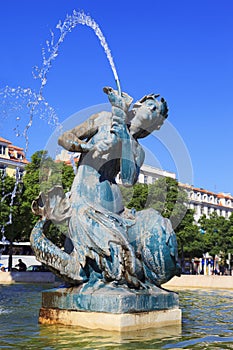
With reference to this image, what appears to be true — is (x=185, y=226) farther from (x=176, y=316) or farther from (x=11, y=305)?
(x=176, y=316)

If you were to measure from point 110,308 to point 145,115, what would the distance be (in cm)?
337

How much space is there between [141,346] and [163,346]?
26 centimetres

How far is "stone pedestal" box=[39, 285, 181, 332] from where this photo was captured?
7.35 metres

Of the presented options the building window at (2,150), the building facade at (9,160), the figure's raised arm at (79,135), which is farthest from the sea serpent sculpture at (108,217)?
the building window at (2,150)

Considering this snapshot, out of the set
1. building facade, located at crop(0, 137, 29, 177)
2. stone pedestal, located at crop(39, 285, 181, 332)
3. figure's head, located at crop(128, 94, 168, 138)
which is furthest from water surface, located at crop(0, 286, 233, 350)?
building facade, located at crop(0, 137, 29, 177)

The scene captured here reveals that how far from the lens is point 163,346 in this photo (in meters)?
6.31

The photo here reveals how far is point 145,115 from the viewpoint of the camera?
900cm

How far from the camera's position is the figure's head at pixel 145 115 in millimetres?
8953

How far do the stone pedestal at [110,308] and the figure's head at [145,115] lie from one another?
268 centimetres

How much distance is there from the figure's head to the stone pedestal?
2.68 meters

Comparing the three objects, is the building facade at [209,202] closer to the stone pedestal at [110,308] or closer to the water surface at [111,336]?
the water surface at [111,336]

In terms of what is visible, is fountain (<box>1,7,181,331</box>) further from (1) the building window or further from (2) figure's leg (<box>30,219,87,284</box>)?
(1) the building window

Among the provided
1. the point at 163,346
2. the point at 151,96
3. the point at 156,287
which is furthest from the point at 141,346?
the point at 151,96

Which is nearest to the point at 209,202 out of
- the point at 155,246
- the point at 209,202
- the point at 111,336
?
the point at 209,202
